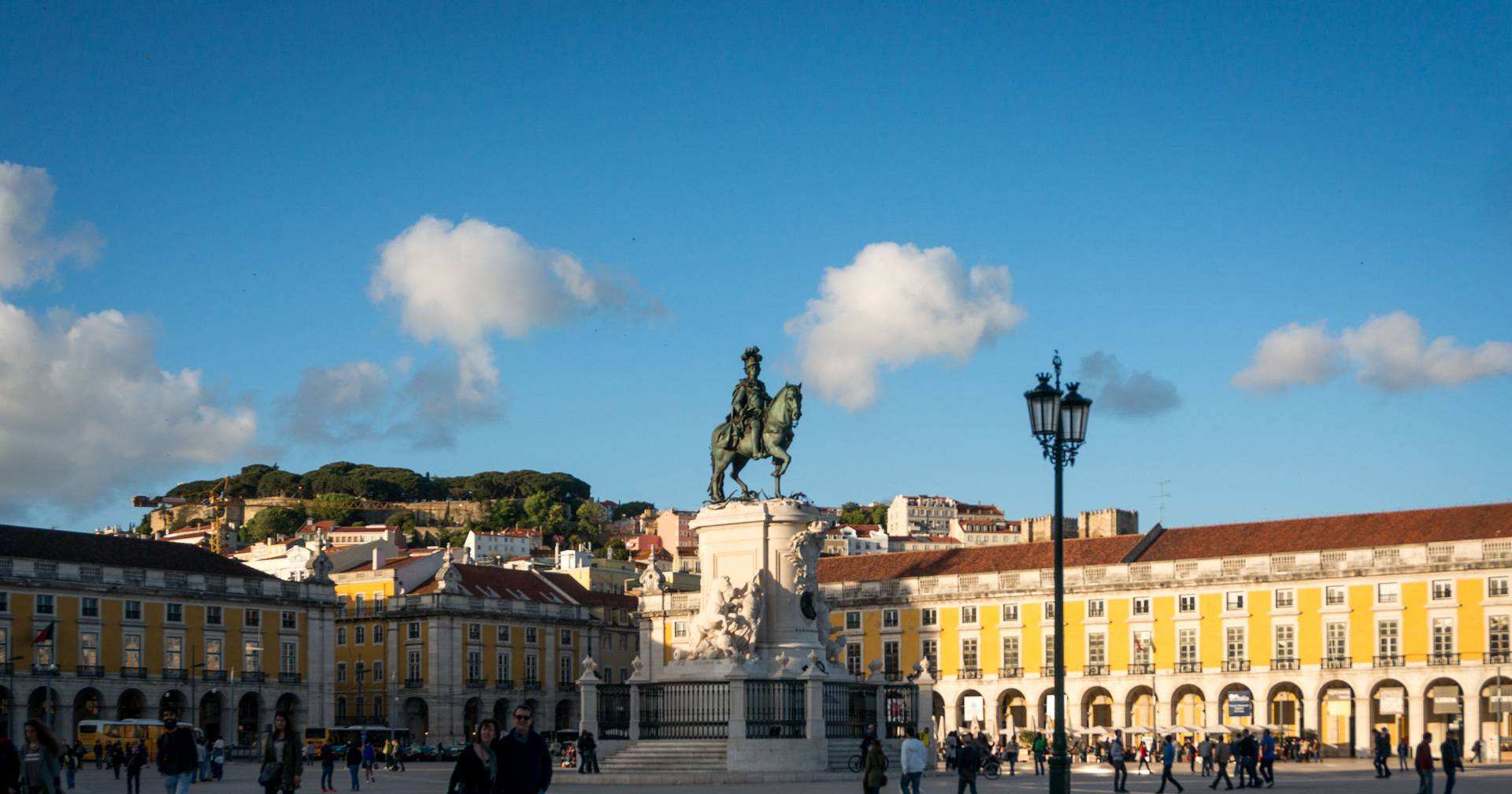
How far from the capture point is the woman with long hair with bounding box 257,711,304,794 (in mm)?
18453

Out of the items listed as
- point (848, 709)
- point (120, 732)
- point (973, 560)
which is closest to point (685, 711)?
point (848, 709)

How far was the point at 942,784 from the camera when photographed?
38.6 meters

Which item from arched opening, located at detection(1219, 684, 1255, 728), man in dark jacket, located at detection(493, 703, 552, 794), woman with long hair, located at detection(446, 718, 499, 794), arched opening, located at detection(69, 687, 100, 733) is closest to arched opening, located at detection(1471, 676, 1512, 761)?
arched opening, located at detection(1219, 684, 1255, 728)

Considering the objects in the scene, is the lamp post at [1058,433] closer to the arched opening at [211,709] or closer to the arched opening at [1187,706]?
the arched opening at [1187,706]

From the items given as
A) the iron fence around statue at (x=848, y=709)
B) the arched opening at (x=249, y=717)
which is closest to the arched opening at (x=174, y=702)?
the arched opening at (x=249, y=717)

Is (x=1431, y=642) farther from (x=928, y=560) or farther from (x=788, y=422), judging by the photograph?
(x=788, y=422)

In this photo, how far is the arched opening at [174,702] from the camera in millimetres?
72125

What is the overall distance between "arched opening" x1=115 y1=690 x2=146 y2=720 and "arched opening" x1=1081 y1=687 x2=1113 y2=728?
35.7m

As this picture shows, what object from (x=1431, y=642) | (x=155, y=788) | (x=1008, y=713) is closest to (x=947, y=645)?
(x=1008, y=713)

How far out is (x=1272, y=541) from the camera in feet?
245

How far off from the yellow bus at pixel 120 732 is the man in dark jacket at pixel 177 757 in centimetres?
4232

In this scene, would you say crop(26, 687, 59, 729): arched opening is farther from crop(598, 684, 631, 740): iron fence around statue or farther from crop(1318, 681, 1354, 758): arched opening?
crop(1318, 681, 1354, 758): arched opening

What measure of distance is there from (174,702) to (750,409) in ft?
147

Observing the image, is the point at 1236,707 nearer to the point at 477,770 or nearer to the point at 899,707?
the point at 899,707
